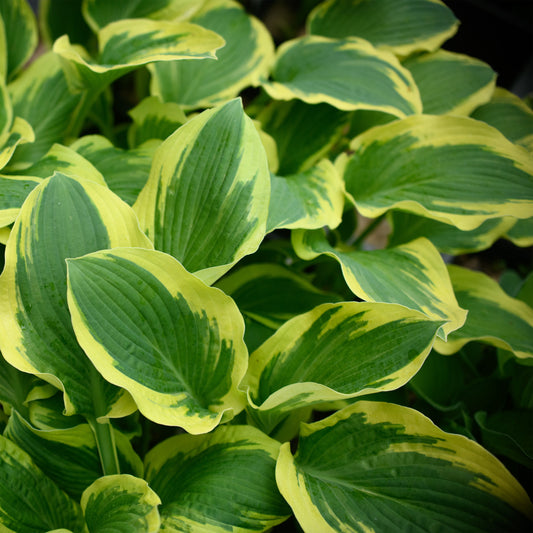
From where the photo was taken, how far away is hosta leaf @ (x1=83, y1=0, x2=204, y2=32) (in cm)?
104

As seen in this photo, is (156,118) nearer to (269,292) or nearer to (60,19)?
(269,292)

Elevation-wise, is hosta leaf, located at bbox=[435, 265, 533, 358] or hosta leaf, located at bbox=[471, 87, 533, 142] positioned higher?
hosta leaf, located at bbox=[471, 87, 533, 142]

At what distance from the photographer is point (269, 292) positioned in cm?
88

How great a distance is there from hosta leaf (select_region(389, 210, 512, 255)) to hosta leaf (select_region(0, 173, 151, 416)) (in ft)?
1.83

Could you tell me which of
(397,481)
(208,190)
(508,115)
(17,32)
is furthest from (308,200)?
(17,32)

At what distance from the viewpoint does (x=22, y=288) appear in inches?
24.1

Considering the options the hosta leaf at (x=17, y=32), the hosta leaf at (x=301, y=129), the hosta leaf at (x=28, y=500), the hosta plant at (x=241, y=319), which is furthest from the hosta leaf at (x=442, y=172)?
the hosta leaf at (x=17, y=32)

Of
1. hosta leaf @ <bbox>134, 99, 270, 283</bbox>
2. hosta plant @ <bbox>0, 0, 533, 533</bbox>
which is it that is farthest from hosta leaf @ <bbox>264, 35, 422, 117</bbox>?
hosta leaf @ <bbox>134, 99, 270, 283</bbox>

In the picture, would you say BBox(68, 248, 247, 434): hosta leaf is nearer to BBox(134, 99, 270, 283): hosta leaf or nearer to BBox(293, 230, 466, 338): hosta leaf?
BBox(134, 99, 270, 283): hosta leaf

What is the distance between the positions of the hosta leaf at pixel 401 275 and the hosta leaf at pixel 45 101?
51 cm

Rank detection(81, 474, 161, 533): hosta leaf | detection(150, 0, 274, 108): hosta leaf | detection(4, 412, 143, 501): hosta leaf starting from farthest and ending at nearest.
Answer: detection(150, 0, 274, 108): hosta leaf < detection(4, 412, 143, 501): hosta leaf < detection(81, 474, 161, 533): hosta leaf

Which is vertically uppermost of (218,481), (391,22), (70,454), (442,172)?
(391,22)

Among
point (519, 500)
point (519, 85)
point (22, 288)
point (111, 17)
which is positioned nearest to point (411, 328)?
point (519, 500)

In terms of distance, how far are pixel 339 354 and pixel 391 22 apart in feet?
2.54
